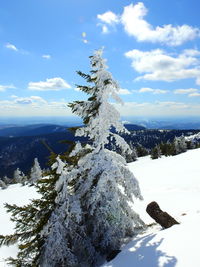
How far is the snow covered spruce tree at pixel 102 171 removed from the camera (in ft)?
30.1

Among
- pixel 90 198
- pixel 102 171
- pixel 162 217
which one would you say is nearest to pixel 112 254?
pixel 90 198

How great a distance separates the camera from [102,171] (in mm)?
9453

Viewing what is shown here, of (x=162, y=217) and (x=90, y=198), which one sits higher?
(x=90, y=198)

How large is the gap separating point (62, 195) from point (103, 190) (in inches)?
64.5

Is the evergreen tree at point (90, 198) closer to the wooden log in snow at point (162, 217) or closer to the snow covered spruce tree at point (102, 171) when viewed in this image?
the snow covered spruce tree at point (102, 171)

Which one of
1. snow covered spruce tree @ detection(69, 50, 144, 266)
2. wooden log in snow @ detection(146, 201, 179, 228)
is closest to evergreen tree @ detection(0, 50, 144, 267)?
snow covered spruce tree @ detection(69, 50, 144, 266)

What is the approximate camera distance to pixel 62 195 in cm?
934

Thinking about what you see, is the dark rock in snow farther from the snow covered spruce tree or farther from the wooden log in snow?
the wooden log in snow

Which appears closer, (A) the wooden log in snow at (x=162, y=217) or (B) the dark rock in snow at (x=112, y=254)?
(B) the dark rock in snow at (x=112, y=254)

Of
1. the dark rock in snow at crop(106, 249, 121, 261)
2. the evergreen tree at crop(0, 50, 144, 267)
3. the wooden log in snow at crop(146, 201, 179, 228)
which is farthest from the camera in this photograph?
the wooden log in snow at crop(146, 201, 179, 228)

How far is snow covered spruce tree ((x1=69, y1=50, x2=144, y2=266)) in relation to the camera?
361 inches

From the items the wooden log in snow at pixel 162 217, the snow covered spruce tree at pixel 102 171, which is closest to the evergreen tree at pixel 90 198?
the snow covered spruce tree at pixel 102 171

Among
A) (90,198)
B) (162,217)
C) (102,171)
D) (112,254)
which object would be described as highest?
(102,171)

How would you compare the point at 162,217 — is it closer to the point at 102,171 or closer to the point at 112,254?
the point at 112,254
